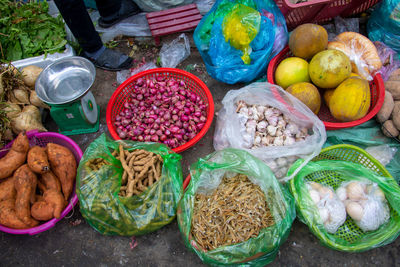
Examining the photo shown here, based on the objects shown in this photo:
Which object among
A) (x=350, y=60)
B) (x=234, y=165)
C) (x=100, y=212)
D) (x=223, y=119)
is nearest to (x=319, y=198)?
(x=234, y=165)

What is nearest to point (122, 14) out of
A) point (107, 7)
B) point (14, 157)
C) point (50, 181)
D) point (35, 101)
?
point (107, 7)

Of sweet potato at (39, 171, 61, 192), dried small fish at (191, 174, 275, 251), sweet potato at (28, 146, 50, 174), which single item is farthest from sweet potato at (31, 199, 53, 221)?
dried small fish at (191, 174, 275, 251)

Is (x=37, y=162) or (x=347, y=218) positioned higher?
(x=37, y=162)

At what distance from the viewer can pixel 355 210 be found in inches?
70.5

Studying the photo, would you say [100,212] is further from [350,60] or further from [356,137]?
[350,60]

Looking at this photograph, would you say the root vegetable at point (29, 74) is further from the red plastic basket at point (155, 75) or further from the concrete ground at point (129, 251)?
the concrete ground at point (129, 251)

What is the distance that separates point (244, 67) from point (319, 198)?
1.31 m

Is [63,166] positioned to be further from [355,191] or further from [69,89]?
[355,191]

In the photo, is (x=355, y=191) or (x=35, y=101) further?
(x=35, y=101)

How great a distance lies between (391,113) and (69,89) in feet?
8.97

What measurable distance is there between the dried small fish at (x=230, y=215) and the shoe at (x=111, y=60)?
67.8 inches

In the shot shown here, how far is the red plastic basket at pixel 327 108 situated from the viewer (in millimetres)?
2057

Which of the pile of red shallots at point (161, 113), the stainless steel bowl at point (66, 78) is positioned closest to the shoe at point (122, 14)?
the stainless steel bowl at point (66, 78)

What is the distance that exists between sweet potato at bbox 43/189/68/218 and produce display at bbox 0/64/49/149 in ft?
2.34
